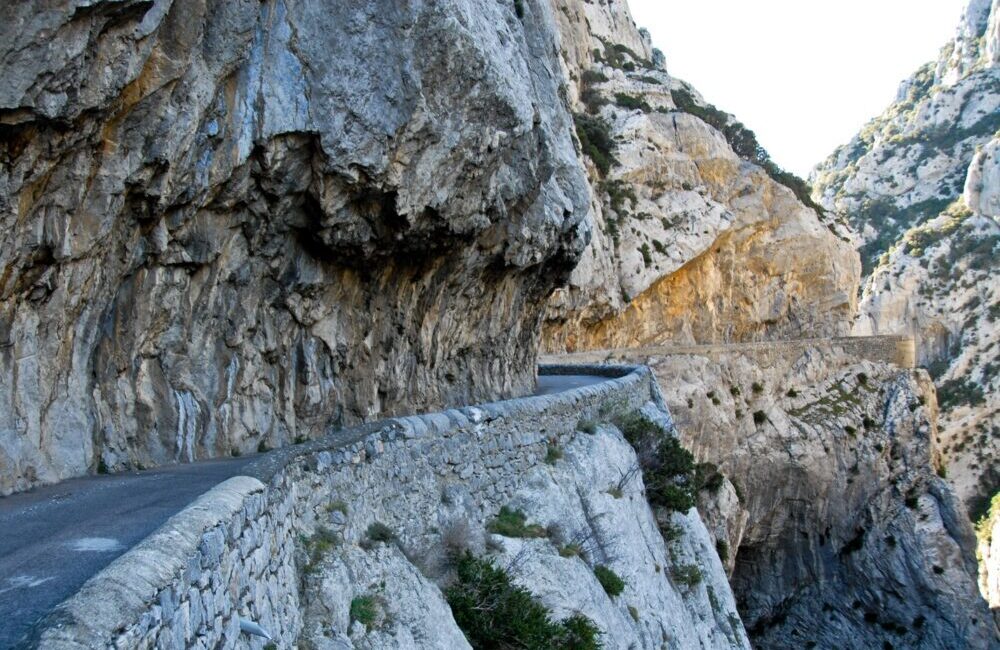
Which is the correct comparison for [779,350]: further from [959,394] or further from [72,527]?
[959,394]

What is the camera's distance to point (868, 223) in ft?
290

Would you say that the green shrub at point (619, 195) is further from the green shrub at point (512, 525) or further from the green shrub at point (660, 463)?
the green shrub at point (512, 525)

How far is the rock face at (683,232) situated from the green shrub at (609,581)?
19.4 m

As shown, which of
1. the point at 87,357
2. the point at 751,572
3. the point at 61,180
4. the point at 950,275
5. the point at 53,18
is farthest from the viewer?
the point at 950,275

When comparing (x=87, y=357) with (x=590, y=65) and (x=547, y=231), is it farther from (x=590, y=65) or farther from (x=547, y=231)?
(x=590, y=65)

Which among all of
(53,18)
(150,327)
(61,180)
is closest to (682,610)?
(150,327)

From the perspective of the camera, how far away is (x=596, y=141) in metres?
37.7

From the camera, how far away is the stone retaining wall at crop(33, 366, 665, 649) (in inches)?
142

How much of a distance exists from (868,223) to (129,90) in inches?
3629

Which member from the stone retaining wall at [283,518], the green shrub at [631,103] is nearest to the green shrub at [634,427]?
the stone retaining wall at [283,518]

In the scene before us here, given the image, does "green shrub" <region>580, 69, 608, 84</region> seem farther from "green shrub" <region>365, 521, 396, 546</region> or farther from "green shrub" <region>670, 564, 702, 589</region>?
"green shrub" <region>365, 521, 396, 546</region>

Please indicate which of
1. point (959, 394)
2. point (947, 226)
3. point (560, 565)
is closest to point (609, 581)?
point (560, 565)

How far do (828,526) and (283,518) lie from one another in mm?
30927

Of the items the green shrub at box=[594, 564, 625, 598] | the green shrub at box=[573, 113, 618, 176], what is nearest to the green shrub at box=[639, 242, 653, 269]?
the green shrub at box=[573, 113, 618, 176]
